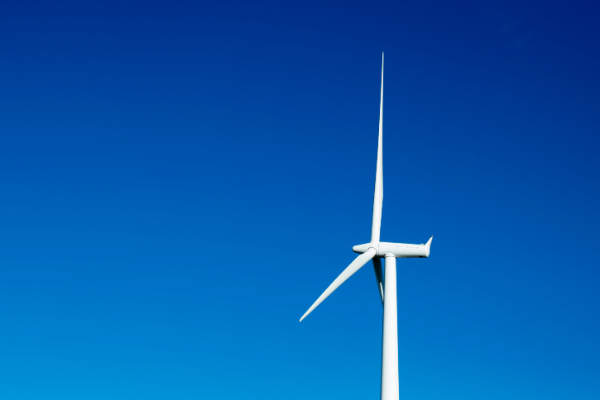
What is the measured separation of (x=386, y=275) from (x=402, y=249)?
76.4 inches

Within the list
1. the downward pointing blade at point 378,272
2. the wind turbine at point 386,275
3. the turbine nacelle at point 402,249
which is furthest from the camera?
the downward pointing blade at point 378,272

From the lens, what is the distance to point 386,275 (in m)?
40.0

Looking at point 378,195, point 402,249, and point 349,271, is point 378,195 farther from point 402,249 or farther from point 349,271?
point 349,271

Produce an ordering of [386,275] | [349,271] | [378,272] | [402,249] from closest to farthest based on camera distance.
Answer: [386,275] → [402,249] → [349,271] → [378,272]

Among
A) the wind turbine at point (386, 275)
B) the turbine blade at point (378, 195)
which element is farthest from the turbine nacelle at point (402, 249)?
the turbine blade at point (378, 195)

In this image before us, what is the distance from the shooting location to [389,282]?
129 feet

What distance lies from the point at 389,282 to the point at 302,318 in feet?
18.0

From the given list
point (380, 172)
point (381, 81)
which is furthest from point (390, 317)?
point (381, 81)

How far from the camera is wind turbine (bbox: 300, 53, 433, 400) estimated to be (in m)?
36.1

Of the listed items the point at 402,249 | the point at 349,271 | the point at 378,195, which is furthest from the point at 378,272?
the point at 378,195

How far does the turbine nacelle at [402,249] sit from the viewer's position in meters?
40.2

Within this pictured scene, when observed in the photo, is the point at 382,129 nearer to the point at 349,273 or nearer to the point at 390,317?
the point at 349,273

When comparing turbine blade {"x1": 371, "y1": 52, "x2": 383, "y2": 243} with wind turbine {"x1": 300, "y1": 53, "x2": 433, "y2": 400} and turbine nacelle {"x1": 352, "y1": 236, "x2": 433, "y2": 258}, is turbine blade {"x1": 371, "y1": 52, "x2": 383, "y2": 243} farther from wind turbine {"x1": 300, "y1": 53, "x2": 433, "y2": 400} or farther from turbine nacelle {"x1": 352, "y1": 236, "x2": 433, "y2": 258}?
turbine nacelle {"x1": 352, "y1": 236, "x2": 433, "y2": 258}

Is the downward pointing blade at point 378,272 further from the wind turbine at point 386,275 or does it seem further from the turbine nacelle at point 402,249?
the turbine nacelle at point 402,249
